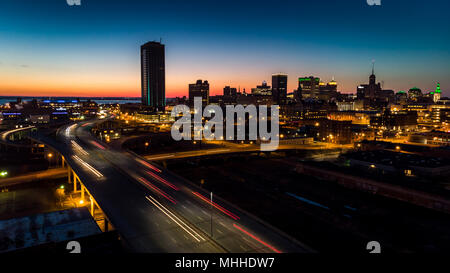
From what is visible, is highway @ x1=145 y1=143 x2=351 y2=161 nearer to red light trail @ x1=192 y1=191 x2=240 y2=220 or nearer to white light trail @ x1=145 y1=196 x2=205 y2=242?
red light trail @ x1=192 y1=191 x2=240 y2=220

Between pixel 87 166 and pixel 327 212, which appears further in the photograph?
pixel 87 166

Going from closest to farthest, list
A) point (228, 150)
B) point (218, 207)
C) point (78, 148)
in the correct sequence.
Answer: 1. point (218, 207)
2. point (78, 148)
3. point (228, 150)

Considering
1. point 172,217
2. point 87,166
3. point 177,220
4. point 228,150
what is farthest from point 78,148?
point 177,220

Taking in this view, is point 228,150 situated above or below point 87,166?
below

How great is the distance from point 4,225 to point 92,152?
1397 inches

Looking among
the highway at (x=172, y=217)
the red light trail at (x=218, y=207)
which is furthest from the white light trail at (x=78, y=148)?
the red light trail at (x=218, y=207)

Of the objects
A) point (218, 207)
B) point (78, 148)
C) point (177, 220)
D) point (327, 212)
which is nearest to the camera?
point (177, 220)

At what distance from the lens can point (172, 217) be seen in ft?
89.7

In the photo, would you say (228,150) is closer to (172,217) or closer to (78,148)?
(78,148)

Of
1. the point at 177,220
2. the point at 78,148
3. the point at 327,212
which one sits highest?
the point at 78,148

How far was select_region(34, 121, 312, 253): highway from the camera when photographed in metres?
22.1

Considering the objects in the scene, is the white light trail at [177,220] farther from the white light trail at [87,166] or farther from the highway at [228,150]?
the highway at [228,150]
